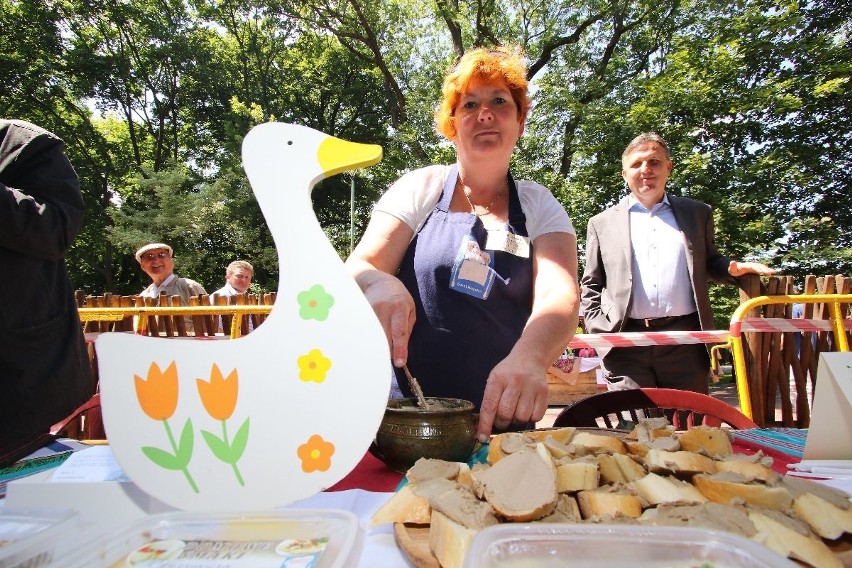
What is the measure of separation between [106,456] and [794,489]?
3.49ft

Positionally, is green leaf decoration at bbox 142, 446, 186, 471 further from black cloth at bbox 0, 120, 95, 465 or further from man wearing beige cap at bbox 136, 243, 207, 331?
man wearing beige cap at bbox 136, 243, 207, 331

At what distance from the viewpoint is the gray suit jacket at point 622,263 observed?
9.14 ft

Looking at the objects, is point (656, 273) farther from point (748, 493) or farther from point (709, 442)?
point (748, 493)

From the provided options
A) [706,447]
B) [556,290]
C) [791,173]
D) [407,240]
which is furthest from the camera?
[791,173]

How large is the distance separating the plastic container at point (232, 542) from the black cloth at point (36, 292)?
0.90 metres

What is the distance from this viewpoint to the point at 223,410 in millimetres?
728

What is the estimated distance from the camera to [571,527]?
0.53m

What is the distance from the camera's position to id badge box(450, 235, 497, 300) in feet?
5.08

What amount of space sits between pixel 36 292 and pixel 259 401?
1120mm

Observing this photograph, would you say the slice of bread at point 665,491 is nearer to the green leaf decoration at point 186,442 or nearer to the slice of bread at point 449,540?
the slice of bread at point 449,540

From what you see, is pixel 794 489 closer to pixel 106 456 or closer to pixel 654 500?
pixel 654 500

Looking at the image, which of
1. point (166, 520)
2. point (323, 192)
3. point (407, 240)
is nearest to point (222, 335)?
point (407, 240)

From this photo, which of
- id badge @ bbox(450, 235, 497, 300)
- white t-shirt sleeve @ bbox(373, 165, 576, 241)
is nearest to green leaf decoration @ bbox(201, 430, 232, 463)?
id badge @ bbox(450, 235, 497, 300)

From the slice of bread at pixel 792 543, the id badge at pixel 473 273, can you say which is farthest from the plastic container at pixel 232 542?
the id badge at pixel 473 273
